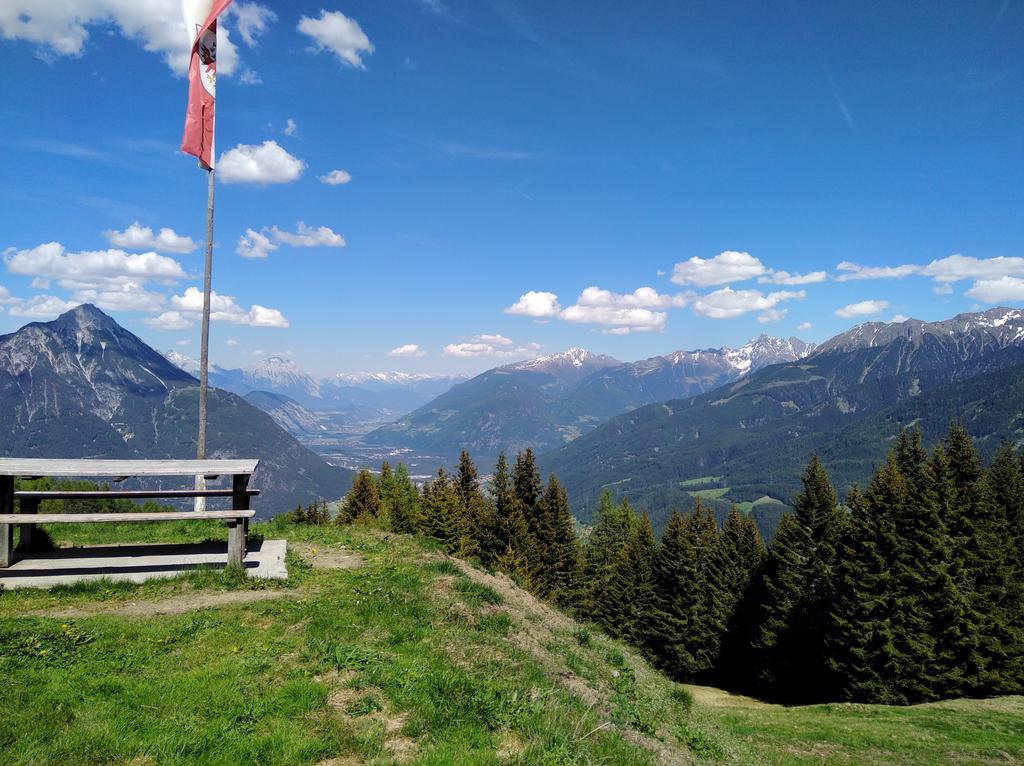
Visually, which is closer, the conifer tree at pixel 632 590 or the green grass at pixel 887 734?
the green grass at pixel 887 734

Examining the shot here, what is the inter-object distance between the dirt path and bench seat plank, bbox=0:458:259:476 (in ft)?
8.06

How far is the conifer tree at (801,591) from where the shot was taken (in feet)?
136

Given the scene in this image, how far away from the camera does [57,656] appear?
8.01 meters

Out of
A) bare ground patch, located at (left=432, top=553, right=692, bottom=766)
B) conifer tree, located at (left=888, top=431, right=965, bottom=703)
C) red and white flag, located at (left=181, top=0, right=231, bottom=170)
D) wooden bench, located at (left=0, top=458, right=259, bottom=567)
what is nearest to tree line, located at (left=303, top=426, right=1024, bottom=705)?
conifer tree, located at (left=888, top=431, right=965, bottom=703)

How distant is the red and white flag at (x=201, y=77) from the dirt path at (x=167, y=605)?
13.6 m

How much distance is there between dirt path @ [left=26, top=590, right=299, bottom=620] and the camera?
10023 mm

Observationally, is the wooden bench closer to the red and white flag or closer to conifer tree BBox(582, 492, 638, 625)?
the red and white flag

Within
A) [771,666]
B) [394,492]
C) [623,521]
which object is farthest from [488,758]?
[623,521]

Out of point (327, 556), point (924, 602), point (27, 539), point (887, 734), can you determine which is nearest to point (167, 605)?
point (327, 556)

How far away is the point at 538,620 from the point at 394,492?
50.6 m

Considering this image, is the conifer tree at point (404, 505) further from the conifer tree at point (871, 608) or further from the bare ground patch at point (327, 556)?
the conifer tree at point (871, 608)

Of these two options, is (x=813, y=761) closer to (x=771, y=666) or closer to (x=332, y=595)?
(x=332, y=595)

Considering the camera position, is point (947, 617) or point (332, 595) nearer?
point (332, 595)

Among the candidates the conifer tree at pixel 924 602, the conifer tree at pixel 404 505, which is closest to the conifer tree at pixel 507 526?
the conifer tree at pixel 404 505
